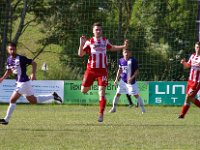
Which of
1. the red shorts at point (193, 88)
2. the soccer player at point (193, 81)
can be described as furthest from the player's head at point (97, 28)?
the red shorts at point (193, 88)

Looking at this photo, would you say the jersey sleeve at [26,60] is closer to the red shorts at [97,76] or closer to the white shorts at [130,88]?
the red shorts at [97,76]

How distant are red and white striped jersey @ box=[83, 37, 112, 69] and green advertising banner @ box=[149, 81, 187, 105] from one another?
1007 cm

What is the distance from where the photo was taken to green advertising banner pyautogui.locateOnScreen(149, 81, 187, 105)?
23859 mm

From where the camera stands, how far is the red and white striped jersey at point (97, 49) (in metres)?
14.0

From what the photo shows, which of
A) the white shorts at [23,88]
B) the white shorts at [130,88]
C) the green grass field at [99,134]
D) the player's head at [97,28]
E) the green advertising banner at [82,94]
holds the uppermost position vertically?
the player's head at [97,28]


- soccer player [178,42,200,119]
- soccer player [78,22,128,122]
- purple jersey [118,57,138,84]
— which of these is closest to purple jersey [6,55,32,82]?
soccer player [78,22,128,122]

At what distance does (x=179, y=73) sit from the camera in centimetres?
2773

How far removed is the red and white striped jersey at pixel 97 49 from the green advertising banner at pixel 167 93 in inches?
396

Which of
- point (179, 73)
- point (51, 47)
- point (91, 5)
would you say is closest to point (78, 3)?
point (91, 5)

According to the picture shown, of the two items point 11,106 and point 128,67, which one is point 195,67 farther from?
point 11,106

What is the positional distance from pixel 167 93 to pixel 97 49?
10.3 m

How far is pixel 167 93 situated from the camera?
24.0m

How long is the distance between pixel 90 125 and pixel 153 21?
16.3 meters

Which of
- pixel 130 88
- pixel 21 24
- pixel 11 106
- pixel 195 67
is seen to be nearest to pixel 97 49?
pixel 11 106
